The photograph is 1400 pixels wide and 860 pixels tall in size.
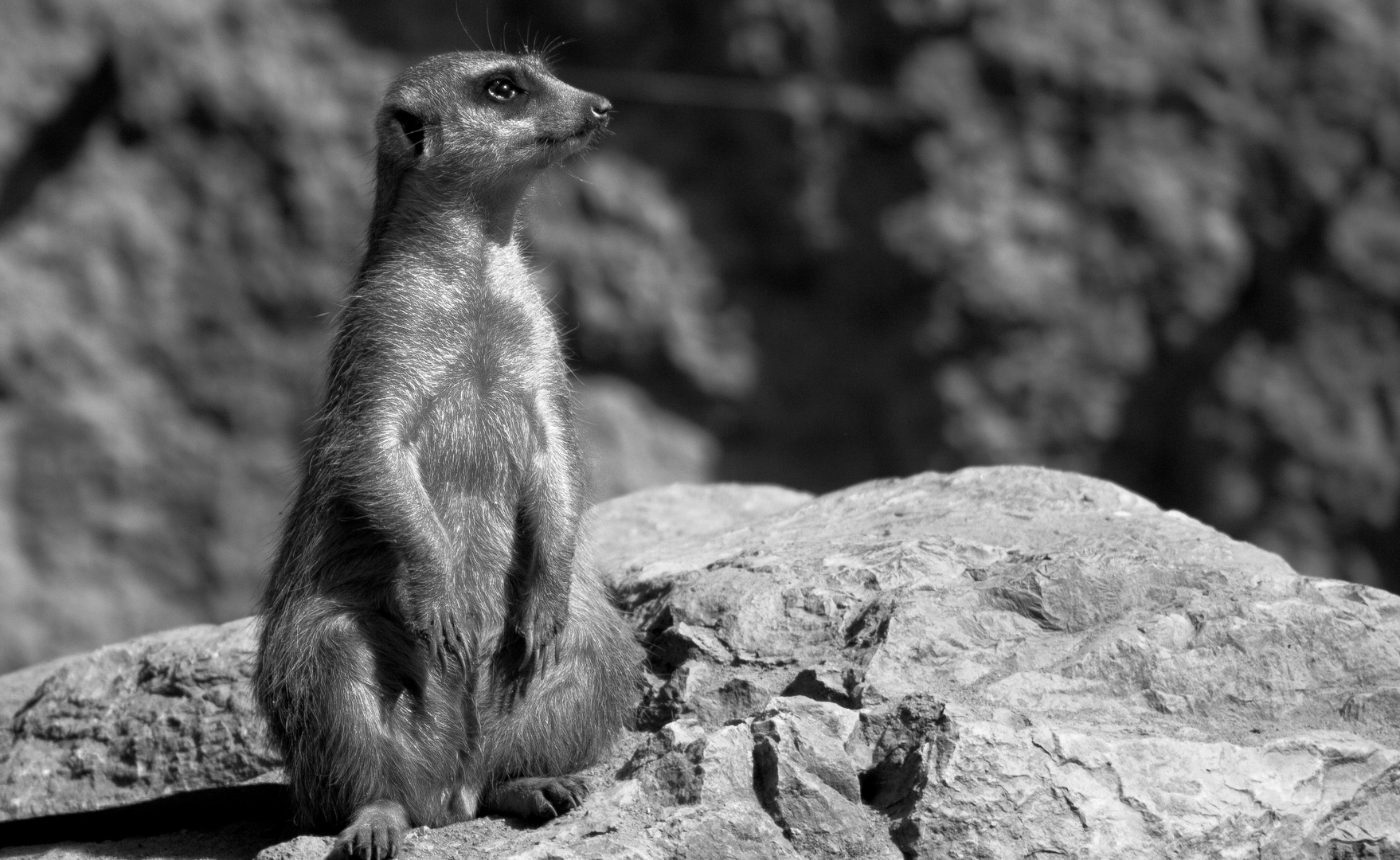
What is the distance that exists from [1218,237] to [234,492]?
537cm

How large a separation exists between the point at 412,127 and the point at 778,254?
4409mm

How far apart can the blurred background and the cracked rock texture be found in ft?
12.1

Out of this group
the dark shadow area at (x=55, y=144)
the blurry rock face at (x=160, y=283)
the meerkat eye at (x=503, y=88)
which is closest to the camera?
the meerkat eye at (x=503, y=88)

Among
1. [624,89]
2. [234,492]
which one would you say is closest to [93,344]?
[234,492]

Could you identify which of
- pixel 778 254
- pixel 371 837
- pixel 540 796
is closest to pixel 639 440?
pixel 778 254

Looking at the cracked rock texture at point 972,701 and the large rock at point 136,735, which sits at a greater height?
the cracked rock texture at point 972,701

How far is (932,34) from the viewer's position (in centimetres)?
867

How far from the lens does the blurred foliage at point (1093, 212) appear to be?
855 centimetres

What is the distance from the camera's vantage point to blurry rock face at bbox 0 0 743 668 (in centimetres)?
833

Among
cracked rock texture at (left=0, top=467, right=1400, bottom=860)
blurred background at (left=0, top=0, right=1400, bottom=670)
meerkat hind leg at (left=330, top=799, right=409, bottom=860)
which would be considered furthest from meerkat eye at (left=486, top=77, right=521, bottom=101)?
blurred background at (left=0, top=0, right=1400, bottom=670)

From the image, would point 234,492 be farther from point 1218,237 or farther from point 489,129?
point 1218,237

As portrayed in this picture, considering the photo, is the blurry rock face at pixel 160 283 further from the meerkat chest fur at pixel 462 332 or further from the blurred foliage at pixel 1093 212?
the meerkat chest fur at pixel 462 332

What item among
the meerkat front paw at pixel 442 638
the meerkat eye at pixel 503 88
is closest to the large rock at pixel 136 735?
the meerkat front paw at pixel 442 638

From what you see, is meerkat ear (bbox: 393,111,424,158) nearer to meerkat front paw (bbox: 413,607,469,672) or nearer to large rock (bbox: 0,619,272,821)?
meerkat front paw (bbox: 413,607,469,672)
